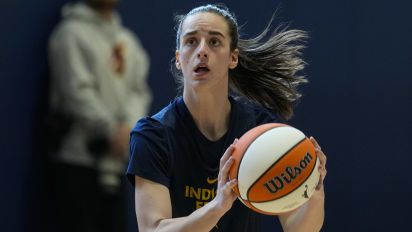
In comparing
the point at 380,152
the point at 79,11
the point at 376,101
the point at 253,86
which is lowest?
the point at 380,152

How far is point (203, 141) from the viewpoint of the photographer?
356 cm

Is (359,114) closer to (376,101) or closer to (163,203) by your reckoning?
(376,101)

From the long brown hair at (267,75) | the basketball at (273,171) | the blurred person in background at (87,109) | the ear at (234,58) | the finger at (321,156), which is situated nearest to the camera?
the basketball at (273,171)

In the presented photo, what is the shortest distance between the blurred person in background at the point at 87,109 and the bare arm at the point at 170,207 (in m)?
0.96

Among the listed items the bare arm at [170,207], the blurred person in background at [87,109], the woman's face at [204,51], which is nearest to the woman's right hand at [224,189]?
the bare arm at [170,207]

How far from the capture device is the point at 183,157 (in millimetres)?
3525

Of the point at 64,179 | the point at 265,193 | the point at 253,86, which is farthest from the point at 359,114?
the point at 265,193

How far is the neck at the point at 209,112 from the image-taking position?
141 inches

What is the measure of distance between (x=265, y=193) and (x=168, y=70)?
2.66m

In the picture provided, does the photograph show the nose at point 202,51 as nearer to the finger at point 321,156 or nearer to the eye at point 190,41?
the eye at point 190,41

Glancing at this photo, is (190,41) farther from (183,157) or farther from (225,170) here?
(225,170)

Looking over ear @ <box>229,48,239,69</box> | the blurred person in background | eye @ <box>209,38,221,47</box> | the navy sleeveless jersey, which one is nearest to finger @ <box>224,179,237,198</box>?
the navy sleeveless jersey

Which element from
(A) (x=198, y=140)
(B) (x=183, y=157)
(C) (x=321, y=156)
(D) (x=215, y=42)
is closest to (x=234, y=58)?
(D) (x=215, y=42)

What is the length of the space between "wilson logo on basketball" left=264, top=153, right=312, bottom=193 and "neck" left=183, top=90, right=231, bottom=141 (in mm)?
565
